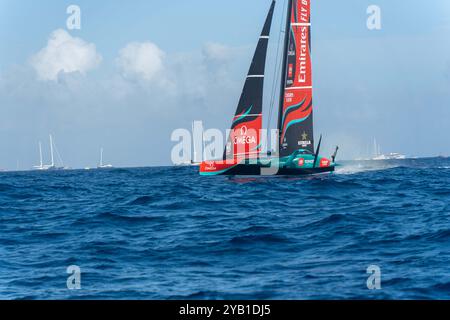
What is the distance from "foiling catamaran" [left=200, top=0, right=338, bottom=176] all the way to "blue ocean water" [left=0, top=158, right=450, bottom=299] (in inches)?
591

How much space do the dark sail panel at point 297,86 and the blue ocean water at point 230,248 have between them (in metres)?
15.5

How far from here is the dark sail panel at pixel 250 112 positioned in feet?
120

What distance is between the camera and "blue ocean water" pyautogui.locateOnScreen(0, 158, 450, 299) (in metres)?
8.84

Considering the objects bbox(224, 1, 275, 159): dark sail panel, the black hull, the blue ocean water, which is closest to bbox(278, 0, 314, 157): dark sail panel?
bbox(224, 1, 275, 159): dark sail panel

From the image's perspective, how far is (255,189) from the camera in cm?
2700

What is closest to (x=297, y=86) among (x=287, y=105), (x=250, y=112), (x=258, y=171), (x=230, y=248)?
(x=287, y=105)

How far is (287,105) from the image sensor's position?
120ft

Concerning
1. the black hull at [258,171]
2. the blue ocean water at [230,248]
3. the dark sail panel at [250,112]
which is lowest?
the blue ocean water at [230,248]

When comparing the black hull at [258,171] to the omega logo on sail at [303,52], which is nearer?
the black hull at [258,171]

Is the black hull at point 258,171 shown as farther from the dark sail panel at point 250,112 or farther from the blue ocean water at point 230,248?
the blue ocean water at point 230,248

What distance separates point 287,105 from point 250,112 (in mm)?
2555

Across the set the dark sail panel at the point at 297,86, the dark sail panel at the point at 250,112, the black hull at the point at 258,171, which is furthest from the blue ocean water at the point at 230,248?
the dark sail panel at the point at 297,86

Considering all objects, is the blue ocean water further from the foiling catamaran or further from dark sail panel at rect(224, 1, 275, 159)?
dark sail panel at rect(224, 1, 275, 159)
